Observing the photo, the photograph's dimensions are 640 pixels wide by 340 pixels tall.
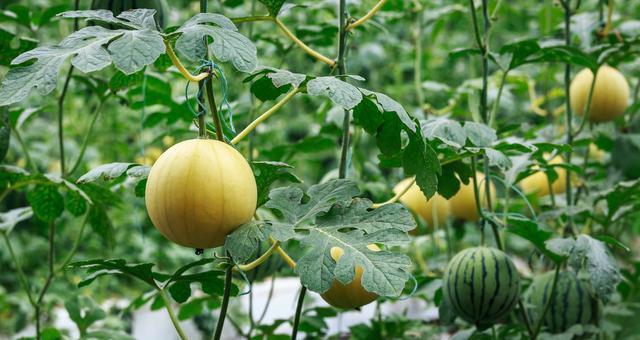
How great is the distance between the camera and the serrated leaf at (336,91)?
1.03 meters

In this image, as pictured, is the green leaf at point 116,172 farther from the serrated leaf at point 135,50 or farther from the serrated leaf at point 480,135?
the serrated leaf at point 480,135

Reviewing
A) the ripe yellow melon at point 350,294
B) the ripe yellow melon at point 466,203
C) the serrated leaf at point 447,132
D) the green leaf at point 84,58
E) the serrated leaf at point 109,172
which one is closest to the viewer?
the green leaf at point 84,58

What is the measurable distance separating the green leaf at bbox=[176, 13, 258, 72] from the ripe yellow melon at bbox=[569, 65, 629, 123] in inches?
57.6

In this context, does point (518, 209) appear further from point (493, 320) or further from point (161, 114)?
point (161, 114)

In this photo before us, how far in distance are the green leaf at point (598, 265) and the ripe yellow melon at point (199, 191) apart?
0.79 m

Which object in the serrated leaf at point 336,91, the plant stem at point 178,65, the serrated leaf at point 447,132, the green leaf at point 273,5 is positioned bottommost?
the serrated leaf at point 447,132

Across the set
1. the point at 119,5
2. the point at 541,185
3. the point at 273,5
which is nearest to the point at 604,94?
the point at 541,185

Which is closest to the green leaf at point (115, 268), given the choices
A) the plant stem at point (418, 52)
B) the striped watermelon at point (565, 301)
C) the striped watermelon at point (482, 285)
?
the striped watermelon at point (482, 285)

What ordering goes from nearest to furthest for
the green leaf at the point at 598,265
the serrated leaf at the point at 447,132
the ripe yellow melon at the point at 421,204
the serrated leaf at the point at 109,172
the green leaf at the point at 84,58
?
the green leaf at the point at 84,58 → the serrated leaf at the point at 109,172 → the serrated leaf at the point at 447,132 → the green leaf at the point at 598,265 → the ripe yellow melon at the point at 421,204

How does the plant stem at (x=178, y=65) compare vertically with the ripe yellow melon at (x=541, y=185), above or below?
above

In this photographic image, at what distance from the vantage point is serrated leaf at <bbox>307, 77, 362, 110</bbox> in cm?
103

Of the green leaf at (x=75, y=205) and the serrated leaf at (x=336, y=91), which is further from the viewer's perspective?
the green leaf at (x=75, y=205)

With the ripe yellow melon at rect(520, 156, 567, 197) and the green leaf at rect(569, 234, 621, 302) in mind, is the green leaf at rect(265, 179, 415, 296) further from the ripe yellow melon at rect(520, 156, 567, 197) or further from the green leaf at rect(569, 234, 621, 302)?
the ripe yellow melon at rect(520, 156, 567, 197)

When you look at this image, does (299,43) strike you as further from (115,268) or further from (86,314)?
Answer: (86,314)
